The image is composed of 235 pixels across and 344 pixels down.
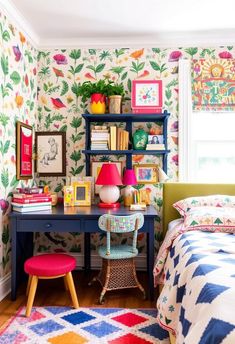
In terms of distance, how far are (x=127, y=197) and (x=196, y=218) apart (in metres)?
0.88

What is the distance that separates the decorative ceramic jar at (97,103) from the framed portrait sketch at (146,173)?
73 centimetres

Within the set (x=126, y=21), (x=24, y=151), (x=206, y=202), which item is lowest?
(x=206, y=202)

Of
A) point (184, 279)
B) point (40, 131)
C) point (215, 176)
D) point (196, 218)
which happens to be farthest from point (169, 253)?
point (40, 131)

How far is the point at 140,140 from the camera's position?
3484 mm

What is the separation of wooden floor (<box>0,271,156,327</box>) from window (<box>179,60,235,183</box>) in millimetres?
1340

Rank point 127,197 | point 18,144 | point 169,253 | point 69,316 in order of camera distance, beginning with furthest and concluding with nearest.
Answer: point 127,197
point 18,144
point 169,253
point 69,316

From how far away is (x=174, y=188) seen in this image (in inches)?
135

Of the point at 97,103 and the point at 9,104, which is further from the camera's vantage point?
the point at 97,103

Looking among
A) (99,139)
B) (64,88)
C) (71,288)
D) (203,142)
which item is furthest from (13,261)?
(203,142)

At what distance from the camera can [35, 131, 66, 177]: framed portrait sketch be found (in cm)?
365

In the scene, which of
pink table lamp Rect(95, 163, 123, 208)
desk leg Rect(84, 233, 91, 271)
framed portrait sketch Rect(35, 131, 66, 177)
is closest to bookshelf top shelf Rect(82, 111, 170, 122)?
framed portrait sketch Rect(35, 131, 66, 177)

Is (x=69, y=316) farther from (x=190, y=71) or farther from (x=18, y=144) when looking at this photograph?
(x=190, y=71)

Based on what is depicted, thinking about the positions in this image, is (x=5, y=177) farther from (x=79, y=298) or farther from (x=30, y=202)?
(x=79, y=298)

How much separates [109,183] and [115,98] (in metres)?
0.93
